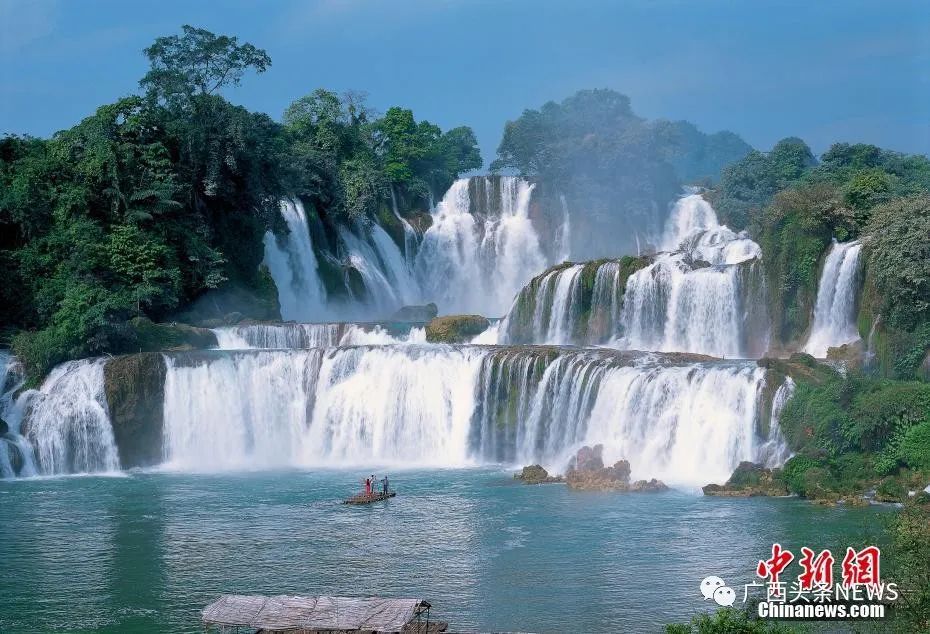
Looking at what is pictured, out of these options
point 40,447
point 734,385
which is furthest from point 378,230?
point 734,385

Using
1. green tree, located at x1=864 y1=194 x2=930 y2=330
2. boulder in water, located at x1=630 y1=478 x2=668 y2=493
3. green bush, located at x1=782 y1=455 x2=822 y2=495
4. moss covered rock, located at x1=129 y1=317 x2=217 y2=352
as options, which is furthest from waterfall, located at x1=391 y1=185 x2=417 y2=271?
green bush, located at x1=782 y1=455 x2=822 y2=495

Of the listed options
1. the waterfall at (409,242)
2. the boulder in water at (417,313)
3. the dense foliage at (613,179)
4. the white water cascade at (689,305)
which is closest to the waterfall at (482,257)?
the waterfall at (409,242)

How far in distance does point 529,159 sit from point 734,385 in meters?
30.4

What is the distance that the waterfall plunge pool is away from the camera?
1587 centimetres

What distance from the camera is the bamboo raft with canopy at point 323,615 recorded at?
13.2 meters

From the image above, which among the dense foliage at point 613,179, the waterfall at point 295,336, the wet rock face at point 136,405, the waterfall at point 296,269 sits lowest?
the wet rock face at point 136,405

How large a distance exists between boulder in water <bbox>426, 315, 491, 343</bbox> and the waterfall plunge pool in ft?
31.1

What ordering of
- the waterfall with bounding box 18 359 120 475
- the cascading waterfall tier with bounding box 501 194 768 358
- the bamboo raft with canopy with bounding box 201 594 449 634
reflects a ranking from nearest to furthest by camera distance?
the bamboo raft with canopy with bounding box 201 594 449 634 < the waterfall with bounding box 18 359 120 475 < the cascading waterfall tier with bounding box 501 194 768 358

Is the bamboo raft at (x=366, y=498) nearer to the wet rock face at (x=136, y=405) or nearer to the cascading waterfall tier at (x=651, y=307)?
the wet rock face at (x=136, y=405)

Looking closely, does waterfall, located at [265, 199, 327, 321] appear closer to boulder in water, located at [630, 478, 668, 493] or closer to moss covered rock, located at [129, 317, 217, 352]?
moss covered rock, located at [129, 317, 217, 352]

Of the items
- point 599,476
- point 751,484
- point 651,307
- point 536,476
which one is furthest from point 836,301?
point 536,476

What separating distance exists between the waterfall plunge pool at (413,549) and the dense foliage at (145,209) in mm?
8541

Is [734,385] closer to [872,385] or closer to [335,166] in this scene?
[872,385]

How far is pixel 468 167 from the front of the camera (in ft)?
206
